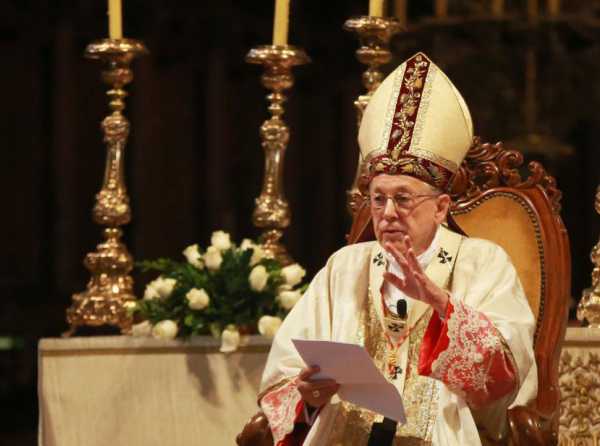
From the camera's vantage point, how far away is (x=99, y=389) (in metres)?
5.92

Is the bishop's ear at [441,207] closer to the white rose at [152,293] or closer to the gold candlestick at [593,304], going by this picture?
the gold candlestick at [593,304]

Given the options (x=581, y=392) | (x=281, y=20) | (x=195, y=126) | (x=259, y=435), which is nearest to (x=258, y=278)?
(x=281, y=20)

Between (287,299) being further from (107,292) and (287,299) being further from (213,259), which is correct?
(107,292)

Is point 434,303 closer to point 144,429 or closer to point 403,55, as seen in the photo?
point 144,429

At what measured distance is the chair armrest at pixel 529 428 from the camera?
462cm

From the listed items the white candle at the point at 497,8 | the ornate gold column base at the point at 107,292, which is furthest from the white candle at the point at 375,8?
the white candle at the point at 497,8

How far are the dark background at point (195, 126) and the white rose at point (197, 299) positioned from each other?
2720mm

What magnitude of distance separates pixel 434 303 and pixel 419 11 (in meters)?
5.07

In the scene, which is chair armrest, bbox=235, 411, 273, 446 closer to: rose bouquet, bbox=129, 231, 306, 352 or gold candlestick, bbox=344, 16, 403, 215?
rose bouquet, bbox=129, 231, 306, 352

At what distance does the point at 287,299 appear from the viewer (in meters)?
5.78

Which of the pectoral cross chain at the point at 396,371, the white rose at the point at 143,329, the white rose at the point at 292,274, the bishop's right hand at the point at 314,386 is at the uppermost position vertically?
the bishop's right hand at the point at 314,386

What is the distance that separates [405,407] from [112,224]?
5.68 feet

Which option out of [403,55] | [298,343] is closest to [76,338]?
[298,343]

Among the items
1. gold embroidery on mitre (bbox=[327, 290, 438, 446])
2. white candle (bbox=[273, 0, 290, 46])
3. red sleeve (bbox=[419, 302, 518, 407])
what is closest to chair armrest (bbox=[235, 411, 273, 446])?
gold embroidery on mitre (bbox=[327, 290, 438, 446])
